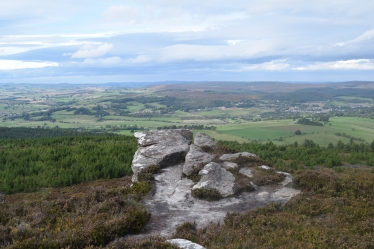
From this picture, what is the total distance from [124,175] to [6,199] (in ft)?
21.4

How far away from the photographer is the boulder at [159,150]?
16639 millimetres

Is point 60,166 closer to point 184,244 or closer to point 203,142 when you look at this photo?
point 203,142

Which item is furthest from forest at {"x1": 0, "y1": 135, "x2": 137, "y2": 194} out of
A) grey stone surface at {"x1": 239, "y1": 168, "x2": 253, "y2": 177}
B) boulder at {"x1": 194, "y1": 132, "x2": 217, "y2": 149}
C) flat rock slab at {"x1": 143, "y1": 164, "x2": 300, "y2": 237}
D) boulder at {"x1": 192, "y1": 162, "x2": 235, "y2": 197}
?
grey stone surface at {"x1": 239, "y1": 168, "x2": 253, "y2": 177}

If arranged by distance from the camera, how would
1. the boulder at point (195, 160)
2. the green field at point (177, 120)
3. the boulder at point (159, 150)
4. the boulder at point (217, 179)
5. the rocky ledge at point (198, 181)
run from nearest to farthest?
the rocky ledge at point (198, 181) → the boulder at point (217, 179) → the boulder at point (195, 160) → the boulder at point (159, 150) → the green field at point (177, 120)

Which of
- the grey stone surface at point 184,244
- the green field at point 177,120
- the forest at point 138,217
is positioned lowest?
the green field at point 177,120

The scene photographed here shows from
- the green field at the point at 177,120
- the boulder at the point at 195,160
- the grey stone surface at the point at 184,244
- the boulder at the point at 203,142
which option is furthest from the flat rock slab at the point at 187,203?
the green field at the point at 177,120

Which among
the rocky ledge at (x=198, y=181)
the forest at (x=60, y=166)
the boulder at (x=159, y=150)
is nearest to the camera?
the rocky ledge at (x=198, y=181)

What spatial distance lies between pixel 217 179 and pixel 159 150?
15.8 feet

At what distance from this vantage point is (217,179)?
546 inches

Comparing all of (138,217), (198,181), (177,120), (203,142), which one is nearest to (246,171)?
(198,181)

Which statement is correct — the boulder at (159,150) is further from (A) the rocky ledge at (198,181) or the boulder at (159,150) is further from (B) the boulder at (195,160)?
(B) the boulder at (195,160)

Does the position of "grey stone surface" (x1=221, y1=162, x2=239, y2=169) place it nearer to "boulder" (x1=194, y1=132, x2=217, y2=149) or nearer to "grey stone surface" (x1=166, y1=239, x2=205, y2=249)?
"boulder" (x1=194, y1=132, x2=217, y2=149)

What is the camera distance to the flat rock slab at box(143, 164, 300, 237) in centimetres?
1041

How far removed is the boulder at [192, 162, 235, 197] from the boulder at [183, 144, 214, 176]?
777 millimetres
